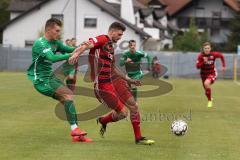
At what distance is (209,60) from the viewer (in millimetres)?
20953

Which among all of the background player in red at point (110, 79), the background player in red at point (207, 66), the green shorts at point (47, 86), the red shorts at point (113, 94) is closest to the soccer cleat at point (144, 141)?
the background player in red at point (110, 79)

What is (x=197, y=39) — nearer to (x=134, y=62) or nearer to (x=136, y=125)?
(x=134, y=62)

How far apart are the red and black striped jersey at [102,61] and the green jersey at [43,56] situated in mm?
567

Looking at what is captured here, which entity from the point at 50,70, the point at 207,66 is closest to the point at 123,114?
the point at 50,70

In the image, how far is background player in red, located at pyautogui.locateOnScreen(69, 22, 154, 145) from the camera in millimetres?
11242

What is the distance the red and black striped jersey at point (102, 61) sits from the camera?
11.3m

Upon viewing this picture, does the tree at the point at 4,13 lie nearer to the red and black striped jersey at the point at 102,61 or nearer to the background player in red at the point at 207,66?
the background player in red at the point at 207,66

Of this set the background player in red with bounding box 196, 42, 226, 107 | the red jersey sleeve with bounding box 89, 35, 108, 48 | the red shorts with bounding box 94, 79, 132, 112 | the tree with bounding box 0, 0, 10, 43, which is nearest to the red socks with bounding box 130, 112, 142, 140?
the red shorts with bounding box 94, 79, 132, 112

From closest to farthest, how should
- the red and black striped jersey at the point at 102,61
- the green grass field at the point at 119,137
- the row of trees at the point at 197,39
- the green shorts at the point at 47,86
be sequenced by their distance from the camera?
the green grass field at the point at 119,137 → the red and black striped jersey at the point at 102,61 → the green shorts at the point at 47,86 → the row of trees at the point at 197,39

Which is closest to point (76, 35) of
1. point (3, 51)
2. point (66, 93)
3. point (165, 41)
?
point (3, 51)

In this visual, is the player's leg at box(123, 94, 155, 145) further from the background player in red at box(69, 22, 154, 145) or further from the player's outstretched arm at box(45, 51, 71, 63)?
the player's outstretched arm at box(45, 51, 71, 63)

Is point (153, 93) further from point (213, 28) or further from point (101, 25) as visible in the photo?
point (213, 28)

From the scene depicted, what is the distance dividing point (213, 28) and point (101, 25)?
3975 centimetres

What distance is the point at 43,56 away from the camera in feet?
36.6
